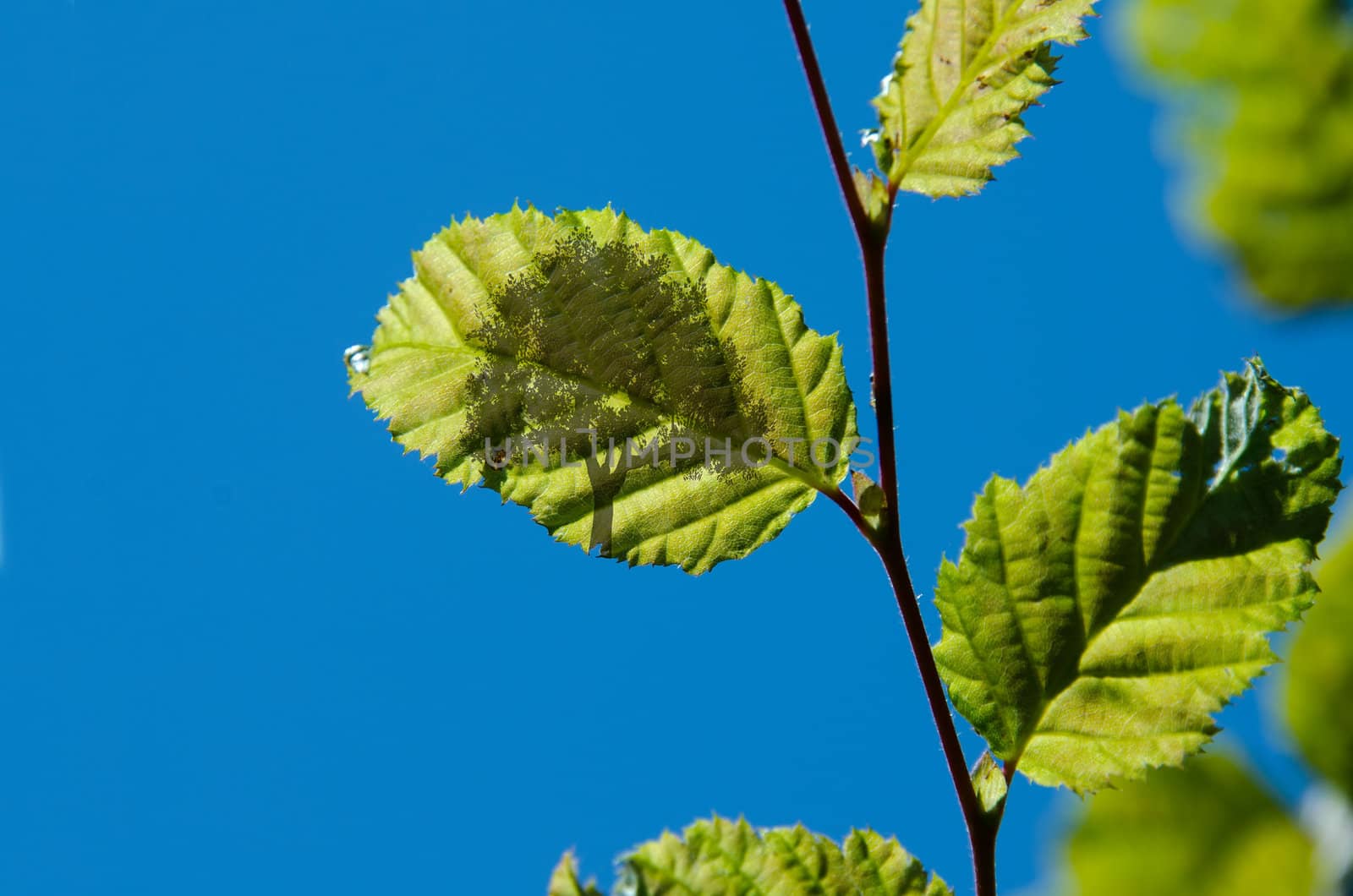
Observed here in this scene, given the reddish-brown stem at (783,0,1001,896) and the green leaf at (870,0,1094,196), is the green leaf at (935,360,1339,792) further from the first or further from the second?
the green leaf at (870,0,1094,196)

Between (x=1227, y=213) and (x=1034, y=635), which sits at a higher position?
(x=1227, y=213)

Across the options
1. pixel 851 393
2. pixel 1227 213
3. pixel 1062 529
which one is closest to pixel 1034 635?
pixel 1062 529

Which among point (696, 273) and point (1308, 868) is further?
point (1308, 868)

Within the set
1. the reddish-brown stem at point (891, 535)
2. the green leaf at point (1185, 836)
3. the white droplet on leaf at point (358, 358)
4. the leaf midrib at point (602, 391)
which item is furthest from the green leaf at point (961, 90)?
the green leaf at point (1185, 836)

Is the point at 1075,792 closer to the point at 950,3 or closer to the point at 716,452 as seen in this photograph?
the point at 716,452

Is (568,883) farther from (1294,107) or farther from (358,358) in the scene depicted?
(1294,107)

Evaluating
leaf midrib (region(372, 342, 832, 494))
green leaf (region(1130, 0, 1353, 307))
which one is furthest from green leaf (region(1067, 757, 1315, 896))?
leaf midrib (region(372, 342, 832, 494))

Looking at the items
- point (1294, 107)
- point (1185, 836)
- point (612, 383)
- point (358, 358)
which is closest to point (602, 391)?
point (612, 383)
